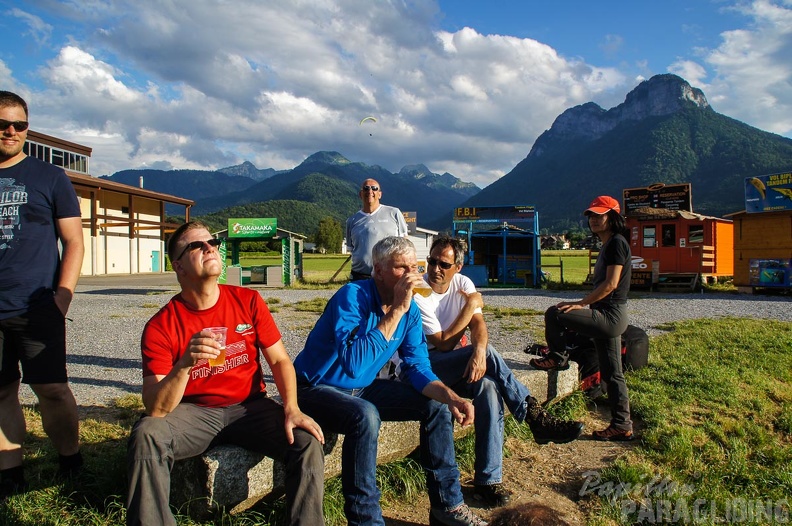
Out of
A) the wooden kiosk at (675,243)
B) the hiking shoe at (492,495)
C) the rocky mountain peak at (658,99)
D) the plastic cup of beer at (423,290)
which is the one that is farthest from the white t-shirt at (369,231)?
the rocky mountain peak at (658,99)

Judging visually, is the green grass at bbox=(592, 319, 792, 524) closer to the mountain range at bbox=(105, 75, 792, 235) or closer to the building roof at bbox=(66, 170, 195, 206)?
the building roof at bbox=(66, 170, 195, 206)

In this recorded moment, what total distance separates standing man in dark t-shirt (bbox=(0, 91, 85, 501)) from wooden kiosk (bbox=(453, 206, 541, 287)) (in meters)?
17.8

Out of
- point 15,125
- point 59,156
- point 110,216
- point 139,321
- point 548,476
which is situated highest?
point 59,156

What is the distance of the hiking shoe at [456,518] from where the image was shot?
2.52m

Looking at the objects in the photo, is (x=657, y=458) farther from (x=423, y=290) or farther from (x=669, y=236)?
(x=669, y=236)

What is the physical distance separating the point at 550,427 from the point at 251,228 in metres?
18.7

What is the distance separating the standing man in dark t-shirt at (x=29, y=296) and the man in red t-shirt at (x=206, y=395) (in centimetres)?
77

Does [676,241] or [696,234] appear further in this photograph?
[676,241]

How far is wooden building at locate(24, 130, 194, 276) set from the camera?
30.8 metres

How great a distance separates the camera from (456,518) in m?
2.53

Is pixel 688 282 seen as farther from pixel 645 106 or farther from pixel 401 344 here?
pixel 645 106

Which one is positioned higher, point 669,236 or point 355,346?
point 669,236

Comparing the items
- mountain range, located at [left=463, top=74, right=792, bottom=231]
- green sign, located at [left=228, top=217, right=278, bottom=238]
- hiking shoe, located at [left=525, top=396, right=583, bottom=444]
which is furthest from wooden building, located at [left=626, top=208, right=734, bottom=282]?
mountain range, located at [left=463, top=74, right=792, bottom=231]

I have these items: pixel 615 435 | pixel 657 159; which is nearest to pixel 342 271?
pixel 615 435
